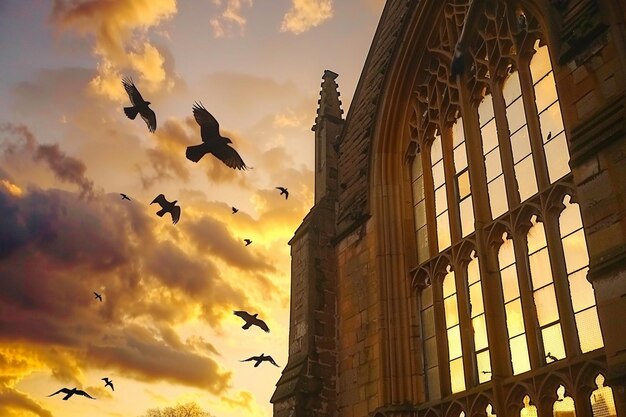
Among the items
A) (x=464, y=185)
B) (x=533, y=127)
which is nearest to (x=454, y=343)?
(x=464, y=185)

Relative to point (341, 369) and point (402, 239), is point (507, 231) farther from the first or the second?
point (341, 369)

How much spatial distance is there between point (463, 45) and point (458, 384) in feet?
15.0

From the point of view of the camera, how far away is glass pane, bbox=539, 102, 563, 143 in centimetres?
769

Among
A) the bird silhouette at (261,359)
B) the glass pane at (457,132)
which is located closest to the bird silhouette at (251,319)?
the bird silhouette at (261,359)

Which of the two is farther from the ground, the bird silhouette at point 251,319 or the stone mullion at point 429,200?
the stone mullion at point 429,200

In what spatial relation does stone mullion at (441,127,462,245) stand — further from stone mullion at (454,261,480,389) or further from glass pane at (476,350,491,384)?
glass pane at (476,350,491,384)

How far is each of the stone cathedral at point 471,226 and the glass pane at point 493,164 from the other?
0.03 meters

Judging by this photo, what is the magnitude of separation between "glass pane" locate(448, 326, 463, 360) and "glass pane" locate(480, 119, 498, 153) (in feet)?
7.95

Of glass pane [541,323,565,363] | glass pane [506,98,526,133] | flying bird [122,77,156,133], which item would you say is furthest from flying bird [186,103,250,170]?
glass pane [541,323,565,363]

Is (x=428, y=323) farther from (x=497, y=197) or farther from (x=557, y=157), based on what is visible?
(x=557, y=157)

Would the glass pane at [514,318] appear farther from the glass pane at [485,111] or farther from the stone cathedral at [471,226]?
the glass pane at [485,111]

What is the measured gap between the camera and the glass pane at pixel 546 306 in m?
7.03

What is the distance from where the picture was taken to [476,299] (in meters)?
8.33

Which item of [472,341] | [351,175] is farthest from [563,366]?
[351,175]
